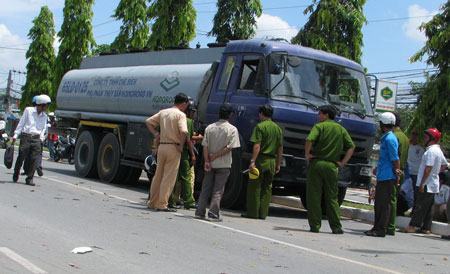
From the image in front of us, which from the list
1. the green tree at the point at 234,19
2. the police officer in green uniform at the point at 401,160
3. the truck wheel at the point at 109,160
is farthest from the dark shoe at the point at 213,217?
the green tree at the point at 234,19

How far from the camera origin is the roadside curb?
37.6 ft

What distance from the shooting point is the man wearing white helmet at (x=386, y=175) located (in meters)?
→ 9.95

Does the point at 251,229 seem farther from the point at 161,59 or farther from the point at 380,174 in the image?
the point at 161,59

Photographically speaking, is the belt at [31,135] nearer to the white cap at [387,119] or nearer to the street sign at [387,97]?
the white cap at [387,119]

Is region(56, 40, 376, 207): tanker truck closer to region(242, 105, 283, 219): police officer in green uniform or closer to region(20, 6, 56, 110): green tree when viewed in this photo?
region(242, 105, 283, 219): police officer in green uniform

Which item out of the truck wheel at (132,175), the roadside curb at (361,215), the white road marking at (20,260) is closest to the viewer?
the white road marking at (20,260)

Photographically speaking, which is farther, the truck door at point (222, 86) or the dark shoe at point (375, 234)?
the truck door at point (222, 86)

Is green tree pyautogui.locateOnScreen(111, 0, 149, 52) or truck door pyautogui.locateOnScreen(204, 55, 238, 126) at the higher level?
green tree pyautogui.locateOnScreen(111, 0, 149, 52)

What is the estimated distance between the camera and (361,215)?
1299cm

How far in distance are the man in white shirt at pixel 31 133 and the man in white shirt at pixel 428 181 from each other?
23.9 ft

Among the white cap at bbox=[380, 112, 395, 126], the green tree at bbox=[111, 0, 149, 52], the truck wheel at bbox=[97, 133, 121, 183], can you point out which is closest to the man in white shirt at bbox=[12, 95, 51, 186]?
the truck wheel at bbox=[97, 133, 121, 183]

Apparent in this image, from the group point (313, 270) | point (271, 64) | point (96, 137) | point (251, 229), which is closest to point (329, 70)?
point (271, 64)

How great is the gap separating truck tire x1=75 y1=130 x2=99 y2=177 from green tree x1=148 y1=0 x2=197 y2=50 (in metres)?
6.10

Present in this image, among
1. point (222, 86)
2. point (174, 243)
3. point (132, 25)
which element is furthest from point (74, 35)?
point (174, 243)
